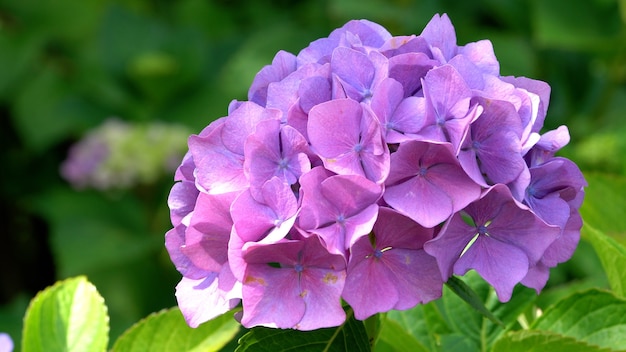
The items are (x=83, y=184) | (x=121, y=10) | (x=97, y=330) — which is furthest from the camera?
(x=121, y=10)

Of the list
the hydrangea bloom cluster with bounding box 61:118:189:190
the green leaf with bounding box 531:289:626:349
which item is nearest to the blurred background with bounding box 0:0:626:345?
the hydrangea bloom cluster with bounding box 61:118:189:190

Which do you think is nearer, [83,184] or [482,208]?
[482,208]

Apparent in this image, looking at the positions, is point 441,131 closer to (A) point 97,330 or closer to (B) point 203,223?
(B) point 203,223

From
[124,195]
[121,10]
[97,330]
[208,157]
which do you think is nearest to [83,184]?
[124,195]

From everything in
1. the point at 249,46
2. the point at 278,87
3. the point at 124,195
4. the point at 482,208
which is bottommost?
the point at 124,195

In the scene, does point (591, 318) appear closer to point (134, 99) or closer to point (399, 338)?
point (399, 338)

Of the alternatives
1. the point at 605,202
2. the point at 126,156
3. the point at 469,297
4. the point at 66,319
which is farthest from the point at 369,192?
the point at 126,156
